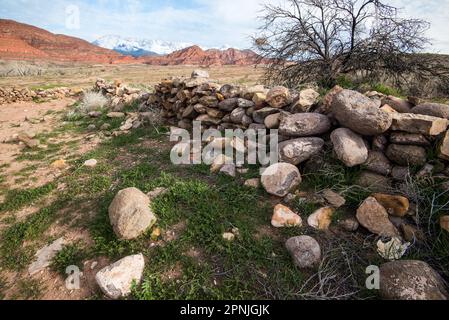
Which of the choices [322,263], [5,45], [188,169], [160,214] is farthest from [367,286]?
[5,45]

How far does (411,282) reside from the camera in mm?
1856

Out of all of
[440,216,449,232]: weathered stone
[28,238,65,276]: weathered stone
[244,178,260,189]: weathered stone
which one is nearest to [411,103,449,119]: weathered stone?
[440,216,449,232]: weathered stone

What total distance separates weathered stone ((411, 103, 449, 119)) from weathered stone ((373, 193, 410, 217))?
1.17 metres

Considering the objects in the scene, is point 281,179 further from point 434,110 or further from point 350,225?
point 434,110

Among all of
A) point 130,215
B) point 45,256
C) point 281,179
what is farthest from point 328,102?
point 45,256

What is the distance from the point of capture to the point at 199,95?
5.27m

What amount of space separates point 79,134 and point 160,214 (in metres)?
4.35

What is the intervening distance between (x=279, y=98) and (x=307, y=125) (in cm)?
88

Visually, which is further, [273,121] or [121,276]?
[273,121]

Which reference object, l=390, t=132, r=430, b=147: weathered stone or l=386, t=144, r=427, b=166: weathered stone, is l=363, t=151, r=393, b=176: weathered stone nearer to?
l=386, t=144, r=427, b=166: weathered stone

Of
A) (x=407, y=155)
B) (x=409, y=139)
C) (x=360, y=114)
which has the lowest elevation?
(x=407, y=155)

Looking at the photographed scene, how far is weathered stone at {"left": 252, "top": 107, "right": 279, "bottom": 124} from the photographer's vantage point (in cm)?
403

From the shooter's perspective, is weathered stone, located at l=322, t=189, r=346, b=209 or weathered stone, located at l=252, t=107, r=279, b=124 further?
weathered stone, located at l=252, t=107, r=279, b=124

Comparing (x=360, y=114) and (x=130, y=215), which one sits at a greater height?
(x=360, y=114)
